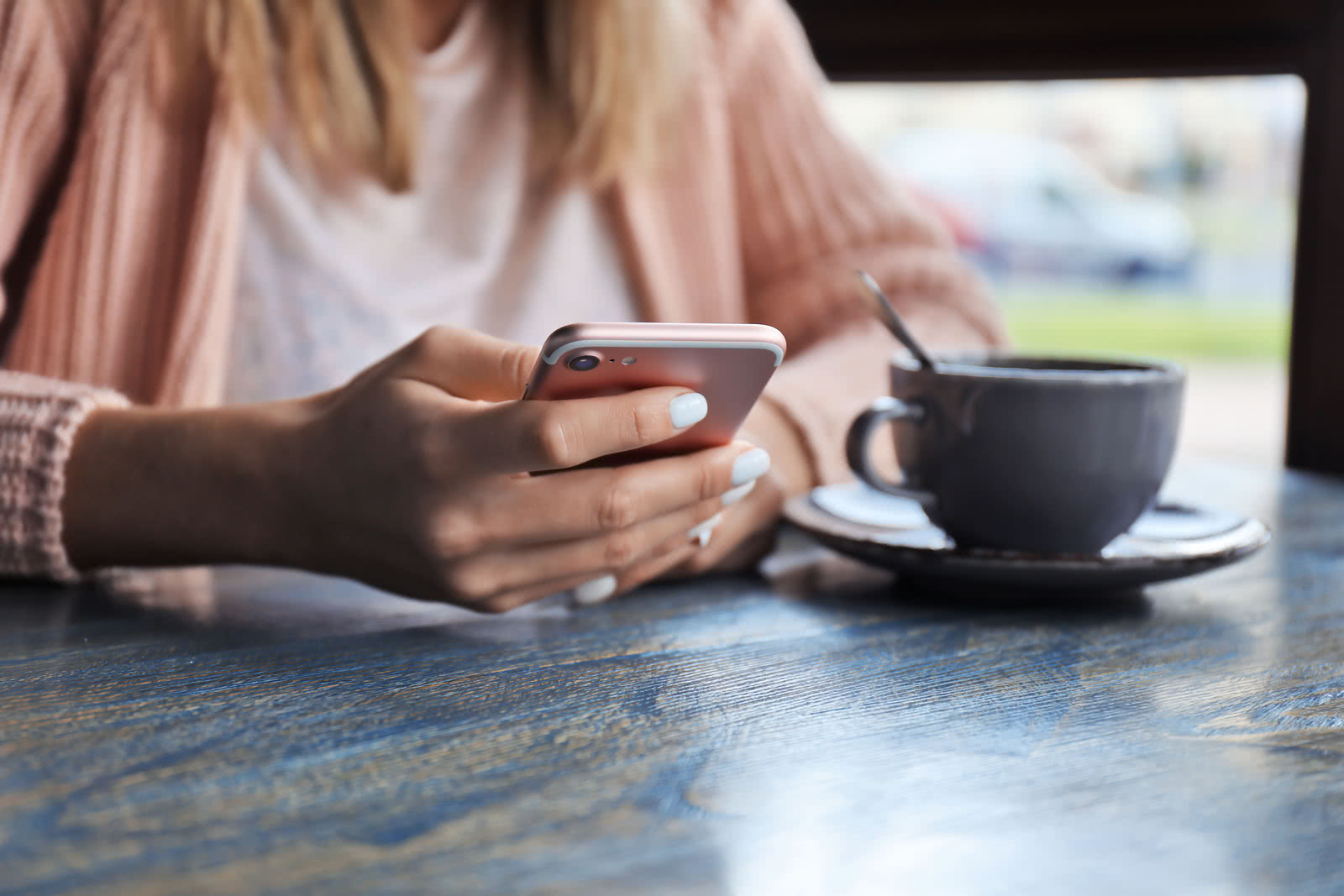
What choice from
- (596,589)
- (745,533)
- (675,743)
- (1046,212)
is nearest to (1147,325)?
(1046,212)

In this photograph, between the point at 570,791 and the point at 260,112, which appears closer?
the point at 570,791

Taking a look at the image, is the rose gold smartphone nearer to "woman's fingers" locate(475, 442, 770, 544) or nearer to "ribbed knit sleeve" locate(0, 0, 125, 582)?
"woman's fingers" locate(475, 442, 770, 544)

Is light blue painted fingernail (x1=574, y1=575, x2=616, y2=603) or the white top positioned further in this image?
the white top

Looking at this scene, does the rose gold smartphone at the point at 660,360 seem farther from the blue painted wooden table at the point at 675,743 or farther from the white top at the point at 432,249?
the white top at the point at 432,249

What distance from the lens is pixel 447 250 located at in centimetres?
102

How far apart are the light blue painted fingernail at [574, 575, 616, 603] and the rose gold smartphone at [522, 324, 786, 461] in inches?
3.9

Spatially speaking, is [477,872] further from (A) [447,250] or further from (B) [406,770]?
(A) [447,250]

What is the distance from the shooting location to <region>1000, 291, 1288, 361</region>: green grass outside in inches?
205

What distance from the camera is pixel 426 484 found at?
0.48 m

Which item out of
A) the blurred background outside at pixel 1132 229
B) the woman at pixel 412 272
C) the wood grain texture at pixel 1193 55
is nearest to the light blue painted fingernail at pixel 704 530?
the woman at pixel 412 272

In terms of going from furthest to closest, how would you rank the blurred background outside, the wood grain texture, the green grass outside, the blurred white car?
the green grass outside, the blurred white car, the blurred background outside, the wood grain texture

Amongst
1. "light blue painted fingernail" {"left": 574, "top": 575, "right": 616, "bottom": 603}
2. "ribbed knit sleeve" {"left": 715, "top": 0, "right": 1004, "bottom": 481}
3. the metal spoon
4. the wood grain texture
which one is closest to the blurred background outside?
the wood grain texture

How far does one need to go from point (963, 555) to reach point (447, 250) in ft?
2.02

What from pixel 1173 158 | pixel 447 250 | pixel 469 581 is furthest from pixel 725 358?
pixel 1173 158
